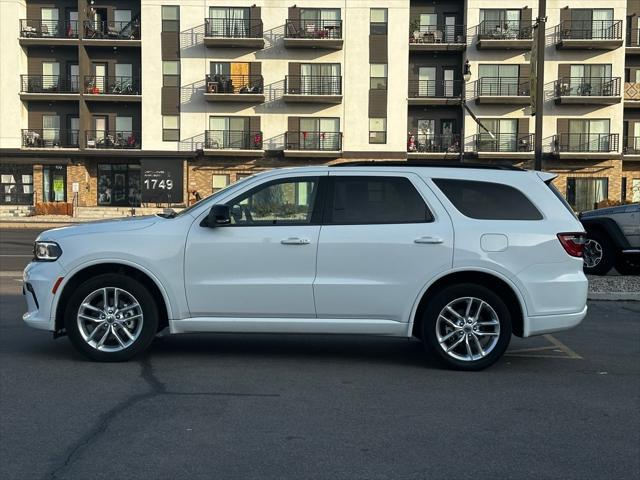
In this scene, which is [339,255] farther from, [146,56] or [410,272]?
[146,56]

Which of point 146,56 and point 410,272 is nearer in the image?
point 410,272

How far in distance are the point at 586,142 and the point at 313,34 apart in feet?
60.5

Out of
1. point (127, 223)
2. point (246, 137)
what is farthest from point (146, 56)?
point (127, 223)

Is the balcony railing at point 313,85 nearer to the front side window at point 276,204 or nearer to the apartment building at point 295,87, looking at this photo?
the apartment building at point 295,87

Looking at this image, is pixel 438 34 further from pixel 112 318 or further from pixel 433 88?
pixel 112 318

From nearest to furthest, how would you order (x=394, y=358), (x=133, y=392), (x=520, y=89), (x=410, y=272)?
(x=133, y=392) → (x=410, y=272) → (x=394, y=358) → (x=520, y=89)

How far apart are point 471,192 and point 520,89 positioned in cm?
4096

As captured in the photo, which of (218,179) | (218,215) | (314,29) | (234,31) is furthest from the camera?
(218,179)

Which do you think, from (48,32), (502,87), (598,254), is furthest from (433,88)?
(598,254)

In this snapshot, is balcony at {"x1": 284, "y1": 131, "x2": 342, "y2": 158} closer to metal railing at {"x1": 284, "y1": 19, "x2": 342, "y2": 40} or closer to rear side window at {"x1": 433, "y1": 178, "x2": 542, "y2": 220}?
metal railing at {"x1": 284, "y1": 19, "x2": 342, "y2": 40}

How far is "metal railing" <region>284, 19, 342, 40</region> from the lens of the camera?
4412cm

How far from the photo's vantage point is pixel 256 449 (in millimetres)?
4562

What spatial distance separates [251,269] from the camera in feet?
21.7

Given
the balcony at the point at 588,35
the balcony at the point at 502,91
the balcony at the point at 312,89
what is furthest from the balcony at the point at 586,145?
the balcony at the point at 312,89
